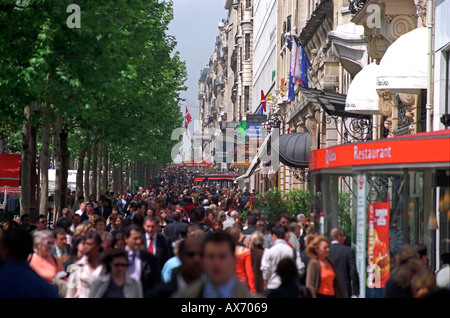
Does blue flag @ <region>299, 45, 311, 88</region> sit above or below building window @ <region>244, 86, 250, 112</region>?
below

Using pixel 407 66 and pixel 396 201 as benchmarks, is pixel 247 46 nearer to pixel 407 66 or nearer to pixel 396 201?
pixel 407 66

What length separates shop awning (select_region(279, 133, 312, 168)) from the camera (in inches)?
1416

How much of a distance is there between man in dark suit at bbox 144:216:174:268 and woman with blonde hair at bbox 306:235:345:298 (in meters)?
2.19

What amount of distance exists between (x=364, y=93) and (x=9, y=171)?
10.2 meters

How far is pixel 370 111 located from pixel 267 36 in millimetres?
42432

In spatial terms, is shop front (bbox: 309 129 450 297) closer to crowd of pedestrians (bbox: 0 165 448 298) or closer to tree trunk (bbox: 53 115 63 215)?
crowd of pedestrians (bbox: 0 165 448 298)

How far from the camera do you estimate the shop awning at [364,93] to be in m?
24.3

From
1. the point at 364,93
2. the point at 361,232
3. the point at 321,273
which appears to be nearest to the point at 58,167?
the point at 364,93

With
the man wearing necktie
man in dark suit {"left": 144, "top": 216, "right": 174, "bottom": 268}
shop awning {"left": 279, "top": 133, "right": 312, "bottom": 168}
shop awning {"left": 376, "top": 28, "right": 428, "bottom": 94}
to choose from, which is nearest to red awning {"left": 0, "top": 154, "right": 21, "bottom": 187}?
shop awning {"left": 376, "top": 28, "right": 428, "bottom": 94}

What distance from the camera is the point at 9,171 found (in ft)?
83.8

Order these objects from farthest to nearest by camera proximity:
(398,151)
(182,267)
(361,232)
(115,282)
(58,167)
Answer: (58,167) → (361,232) → (398,151) → (115,282) → (182,267)

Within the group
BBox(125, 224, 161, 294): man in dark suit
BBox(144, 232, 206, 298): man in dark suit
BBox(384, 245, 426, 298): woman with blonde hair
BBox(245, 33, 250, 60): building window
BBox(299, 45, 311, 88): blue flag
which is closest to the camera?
BBox(144, 232, 206, 298): man in dark suit

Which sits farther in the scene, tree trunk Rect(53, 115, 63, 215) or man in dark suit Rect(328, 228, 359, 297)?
tree trunk Rect(53, 115, 63, 215)
